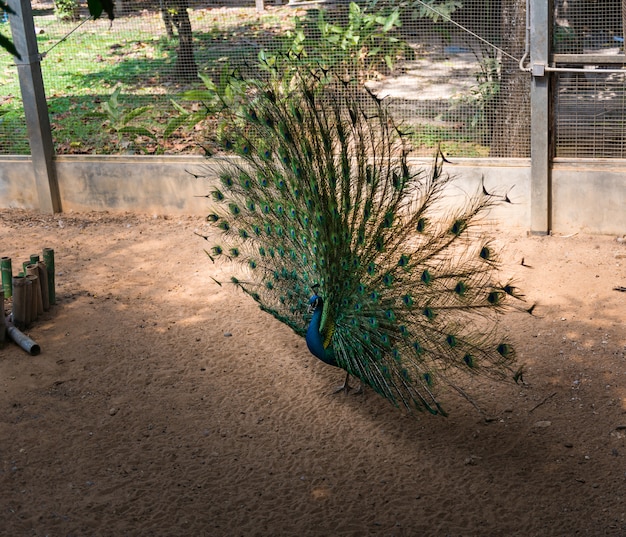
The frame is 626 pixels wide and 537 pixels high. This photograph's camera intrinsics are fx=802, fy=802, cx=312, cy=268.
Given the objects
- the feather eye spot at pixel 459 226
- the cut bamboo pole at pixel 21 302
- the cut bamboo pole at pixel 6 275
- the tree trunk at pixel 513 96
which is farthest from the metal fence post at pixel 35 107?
the feather eye spot at pixel 459 226

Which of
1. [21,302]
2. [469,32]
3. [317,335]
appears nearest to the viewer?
[317,335]

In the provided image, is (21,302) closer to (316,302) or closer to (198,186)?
(316,302)

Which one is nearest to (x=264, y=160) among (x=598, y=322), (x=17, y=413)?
(x=17, y=413)

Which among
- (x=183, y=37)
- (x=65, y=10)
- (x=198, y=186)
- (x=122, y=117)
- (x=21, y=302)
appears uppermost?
(x=65, y=10)

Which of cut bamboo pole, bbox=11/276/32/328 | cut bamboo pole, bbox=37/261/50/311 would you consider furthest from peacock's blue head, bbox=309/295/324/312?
cut bamboo pole, bbox=37/261/50/311

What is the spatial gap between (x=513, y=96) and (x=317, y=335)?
429cm

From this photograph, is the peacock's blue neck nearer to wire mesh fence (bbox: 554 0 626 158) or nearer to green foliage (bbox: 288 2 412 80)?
green foliage (bbox: 288 2 412 80)

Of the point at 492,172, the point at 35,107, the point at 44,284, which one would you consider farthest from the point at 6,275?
the point at 492,172

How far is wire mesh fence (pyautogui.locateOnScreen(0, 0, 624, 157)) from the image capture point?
8086mm

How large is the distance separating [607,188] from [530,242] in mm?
929

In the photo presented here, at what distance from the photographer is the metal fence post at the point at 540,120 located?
7.90 m

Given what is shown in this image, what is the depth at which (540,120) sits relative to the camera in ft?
26.7

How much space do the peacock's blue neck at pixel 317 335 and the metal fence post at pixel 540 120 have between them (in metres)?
3.83

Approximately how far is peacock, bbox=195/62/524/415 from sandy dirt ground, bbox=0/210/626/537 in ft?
1.24
